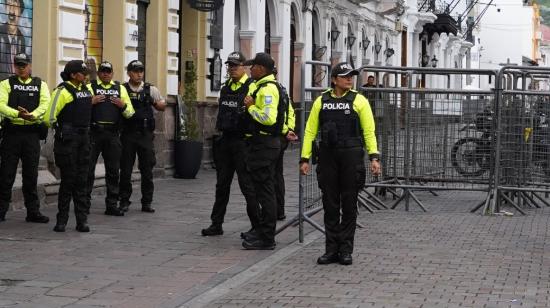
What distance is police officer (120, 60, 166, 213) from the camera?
13.7 meters

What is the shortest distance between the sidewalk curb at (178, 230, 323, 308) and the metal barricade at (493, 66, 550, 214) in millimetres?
3651

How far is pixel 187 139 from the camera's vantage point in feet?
63.0

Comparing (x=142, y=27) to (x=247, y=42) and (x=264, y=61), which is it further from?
(x=264, y=61)

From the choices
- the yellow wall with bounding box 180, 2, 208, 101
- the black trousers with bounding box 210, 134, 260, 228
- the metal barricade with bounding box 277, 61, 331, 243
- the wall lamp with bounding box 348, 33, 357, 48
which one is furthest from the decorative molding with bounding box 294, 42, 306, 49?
the black trousers with bounding box 210, 134, 260, 228

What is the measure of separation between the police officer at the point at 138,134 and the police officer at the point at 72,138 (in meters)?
1.76

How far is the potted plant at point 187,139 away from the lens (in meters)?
19.0

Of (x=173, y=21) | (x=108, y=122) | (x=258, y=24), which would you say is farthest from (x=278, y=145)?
(x=258, y=24)

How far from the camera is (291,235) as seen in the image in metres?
12.1

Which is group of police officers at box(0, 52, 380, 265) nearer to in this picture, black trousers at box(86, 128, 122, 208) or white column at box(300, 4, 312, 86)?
black trousers at box(86, 128, 122, 208)

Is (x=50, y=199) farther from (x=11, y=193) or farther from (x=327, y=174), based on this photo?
(x=327, y=174)

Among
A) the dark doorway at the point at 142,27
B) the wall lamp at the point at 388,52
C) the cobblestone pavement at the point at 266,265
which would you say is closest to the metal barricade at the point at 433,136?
the cobblestone pavement at the point at 266,265

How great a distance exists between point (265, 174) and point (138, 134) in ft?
10.7

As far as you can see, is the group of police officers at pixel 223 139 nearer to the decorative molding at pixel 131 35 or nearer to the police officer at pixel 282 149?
the police officer at pixel 282 149

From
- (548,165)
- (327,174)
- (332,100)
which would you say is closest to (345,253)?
(327,174)
